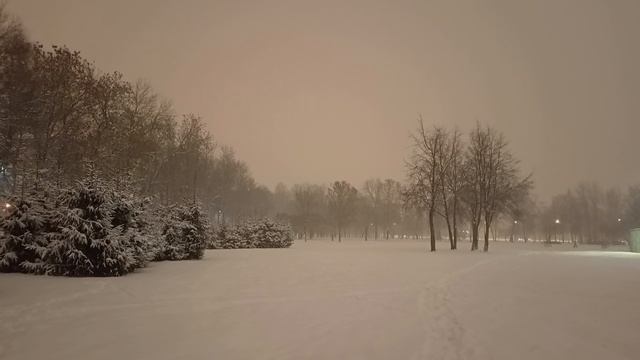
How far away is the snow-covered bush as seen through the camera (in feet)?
152

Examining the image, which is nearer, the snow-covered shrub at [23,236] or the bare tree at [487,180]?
the snow-covered shrub at [23,236]

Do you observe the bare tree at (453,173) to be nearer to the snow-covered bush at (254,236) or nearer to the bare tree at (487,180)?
the bare tree at (487,180)

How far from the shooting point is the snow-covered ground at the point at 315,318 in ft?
24.1

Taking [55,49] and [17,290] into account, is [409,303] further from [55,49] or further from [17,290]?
[55,49]

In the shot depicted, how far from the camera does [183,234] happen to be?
2680 cm

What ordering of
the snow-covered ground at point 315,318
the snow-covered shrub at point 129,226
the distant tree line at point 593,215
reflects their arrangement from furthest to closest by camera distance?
the distant tree line at point 593,215, the snow-covered shrub at point 129,226, the snow-covered ground at point 315,318

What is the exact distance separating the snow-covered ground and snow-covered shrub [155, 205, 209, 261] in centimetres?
963

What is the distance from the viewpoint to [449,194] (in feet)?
158

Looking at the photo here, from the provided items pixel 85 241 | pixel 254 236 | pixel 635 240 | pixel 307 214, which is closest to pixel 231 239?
pixel 254 236

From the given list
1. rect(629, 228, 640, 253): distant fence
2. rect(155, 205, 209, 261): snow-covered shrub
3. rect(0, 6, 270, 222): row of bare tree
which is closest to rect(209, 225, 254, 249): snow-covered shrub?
rect(0, 6, 270, 222): row of bare tree

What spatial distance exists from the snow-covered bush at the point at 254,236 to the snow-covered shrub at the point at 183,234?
18.2 m

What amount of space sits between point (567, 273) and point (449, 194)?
28871 mm

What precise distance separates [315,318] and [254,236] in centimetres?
3882

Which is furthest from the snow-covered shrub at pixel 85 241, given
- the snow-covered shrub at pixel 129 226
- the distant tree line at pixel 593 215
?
the distant tree line at pixel 593 215
